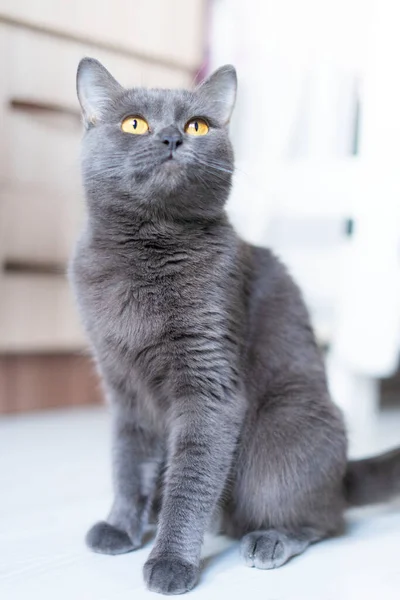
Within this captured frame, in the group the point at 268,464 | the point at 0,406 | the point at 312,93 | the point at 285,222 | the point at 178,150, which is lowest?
the point at 0,406

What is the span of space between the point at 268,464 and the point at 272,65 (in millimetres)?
1396

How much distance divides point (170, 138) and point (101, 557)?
63cm

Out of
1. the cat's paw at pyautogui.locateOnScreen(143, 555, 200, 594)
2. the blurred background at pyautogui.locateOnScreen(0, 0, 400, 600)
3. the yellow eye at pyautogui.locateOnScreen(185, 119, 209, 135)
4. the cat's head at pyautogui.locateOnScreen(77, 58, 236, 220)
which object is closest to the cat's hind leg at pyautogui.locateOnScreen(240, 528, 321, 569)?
the cat's paw at pyautogui.locateOnScreen(143, 555, 200, 594)

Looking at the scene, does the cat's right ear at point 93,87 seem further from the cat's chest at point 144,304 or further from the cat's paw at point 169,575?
the cat's paw at point 169,575

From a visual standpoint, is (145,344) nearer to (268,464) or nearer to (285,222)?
(268,464)

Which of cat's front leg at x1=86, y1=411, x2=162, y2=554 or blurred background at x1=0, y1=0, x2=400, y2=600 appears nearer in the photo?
cat's front leg at x1=86, y1=411, x2=162, y2=554

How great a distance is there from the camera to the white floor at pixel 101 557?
0.93 metres

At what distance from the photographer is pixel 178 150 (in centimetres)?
98

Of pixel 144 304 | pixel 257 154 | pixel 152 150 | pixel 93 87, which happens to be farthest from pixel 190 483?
pixel 257 154

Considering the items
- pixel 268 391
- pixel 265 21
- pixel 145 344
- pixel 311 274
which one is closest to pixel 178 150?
pixel 145 344

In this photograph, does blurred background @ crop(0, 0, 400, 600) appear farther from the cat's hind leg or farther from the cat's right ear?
the cat's right ear

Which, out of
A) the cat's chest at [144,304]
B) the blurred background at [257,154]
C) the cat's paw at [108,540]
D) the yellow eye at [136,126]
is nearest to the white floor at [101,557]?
the cat's paw at [108,540]

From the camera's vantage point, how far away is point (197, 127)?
3.50ft

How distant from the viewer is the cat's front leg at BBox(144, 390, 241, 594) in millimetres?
921
